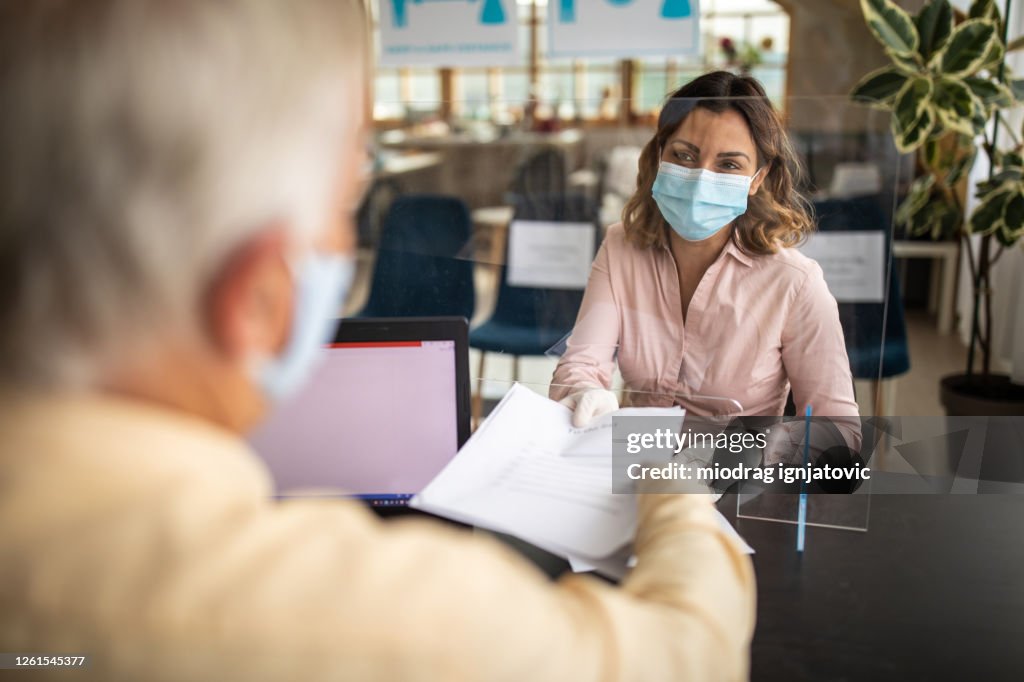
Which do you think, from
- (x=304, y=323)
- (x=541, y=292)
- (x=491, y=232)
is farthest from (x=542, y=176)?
(x=304, y=323)

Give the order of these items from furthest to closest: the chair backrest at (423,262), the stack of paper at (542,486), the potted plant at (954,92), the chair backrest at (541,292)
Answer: the potted plant at (954,92) → the chair backrest at (423,262) → the chair backrest at (541,292) → the stack of paper at (542,486)

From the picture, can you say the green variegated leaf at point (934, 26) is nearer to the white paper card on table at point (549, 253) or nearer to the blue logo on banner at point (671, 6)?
the blue logo on banner at point (671, 6)

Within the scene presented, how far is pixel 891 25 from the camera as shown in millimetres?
2488

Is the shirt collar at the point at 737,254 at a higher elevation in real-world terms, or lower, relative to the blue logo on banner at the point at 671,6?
lower

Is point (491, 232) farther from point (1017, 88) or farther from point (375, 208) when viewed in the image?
point (1017, 88)

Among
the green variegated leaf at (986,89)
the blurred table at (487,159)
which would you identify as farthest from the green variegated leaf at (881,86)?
the blurred table at (487,159)

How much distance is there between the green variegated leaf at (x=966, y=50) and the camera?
2418 millimetres

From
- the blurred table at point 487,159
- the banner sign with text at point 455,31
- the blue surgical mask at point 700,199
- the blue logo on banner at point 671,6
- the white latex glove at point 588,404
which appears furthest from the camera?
the banner sign with text at point 455,31

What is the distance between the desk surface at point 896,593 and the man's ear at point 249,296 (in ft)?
2.00

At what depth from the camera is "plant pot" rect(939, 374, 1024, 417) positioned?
2781mm

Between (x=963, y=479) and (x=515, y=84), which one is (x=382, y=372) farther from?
(x=515, y=84)

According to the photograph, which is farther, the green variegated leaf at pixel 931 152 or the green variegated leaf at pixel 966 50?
the green variegated leaf at pixel 931 152

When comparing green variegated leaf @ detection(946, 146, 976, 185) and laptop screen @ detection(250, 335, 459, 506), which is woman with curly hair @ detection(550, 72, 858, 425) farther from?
green variegated leaf @ detection(946, 146, 976, 185)

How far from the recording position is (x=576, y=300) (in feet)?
5.57
